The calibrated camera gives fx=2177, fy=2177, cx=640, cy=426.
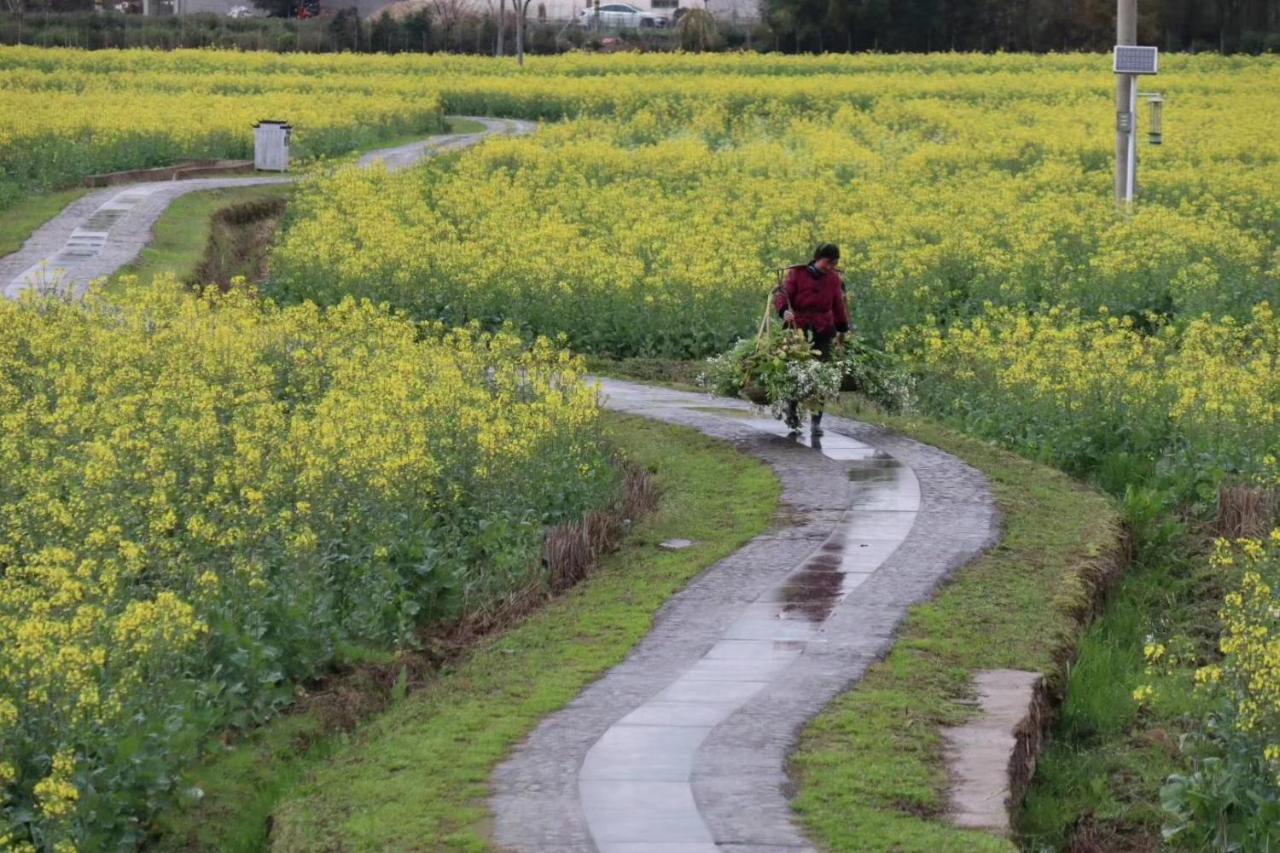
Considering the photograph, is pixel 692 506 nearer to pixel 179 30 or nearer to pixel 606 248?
pixel 606 248

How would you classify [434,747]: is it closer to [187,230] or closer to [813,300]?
[813,300]

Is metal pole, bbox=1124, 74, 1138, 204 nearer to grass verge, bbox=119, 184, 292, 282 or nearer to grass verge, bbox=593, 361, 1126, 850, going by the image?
grass verge, bbox=119, 184, 292, 282

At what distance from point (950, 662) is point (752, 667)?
3.79 feet

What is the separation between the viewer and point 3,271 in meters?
27.2

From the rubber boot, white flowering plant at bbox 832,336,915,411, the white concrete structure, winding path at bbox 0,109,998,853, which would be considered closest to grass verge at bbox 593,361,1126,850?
winding path at bbox 0,109,998,853

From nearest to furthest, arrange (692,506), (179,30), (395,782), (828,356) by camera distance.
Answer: (395,782) → (692,506) → (828,356) → (179,30)

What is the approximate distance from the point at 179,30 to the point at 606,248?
70708mm

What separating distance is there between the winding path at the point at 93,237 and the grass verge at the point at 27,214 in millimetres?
160

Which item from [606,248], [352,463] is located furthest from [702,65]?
[352,463]

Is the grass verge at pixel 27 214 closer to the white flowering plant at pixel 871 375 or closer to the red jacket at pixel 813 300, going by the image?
the red jacket at pixel 813 300

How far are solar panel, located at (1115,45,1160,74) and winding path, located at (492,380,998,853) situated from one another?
12.2m

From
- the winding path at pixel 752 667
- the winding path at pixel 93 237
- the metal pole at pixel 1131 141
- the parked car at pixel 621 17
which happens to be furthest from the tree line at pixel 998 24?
the winding path at pixel 752 667

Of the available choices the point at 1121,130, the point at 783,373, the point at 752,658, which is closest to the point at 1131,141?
the point at 1121,130

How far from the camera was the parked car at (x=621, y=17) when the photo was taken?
11038 centimetres
